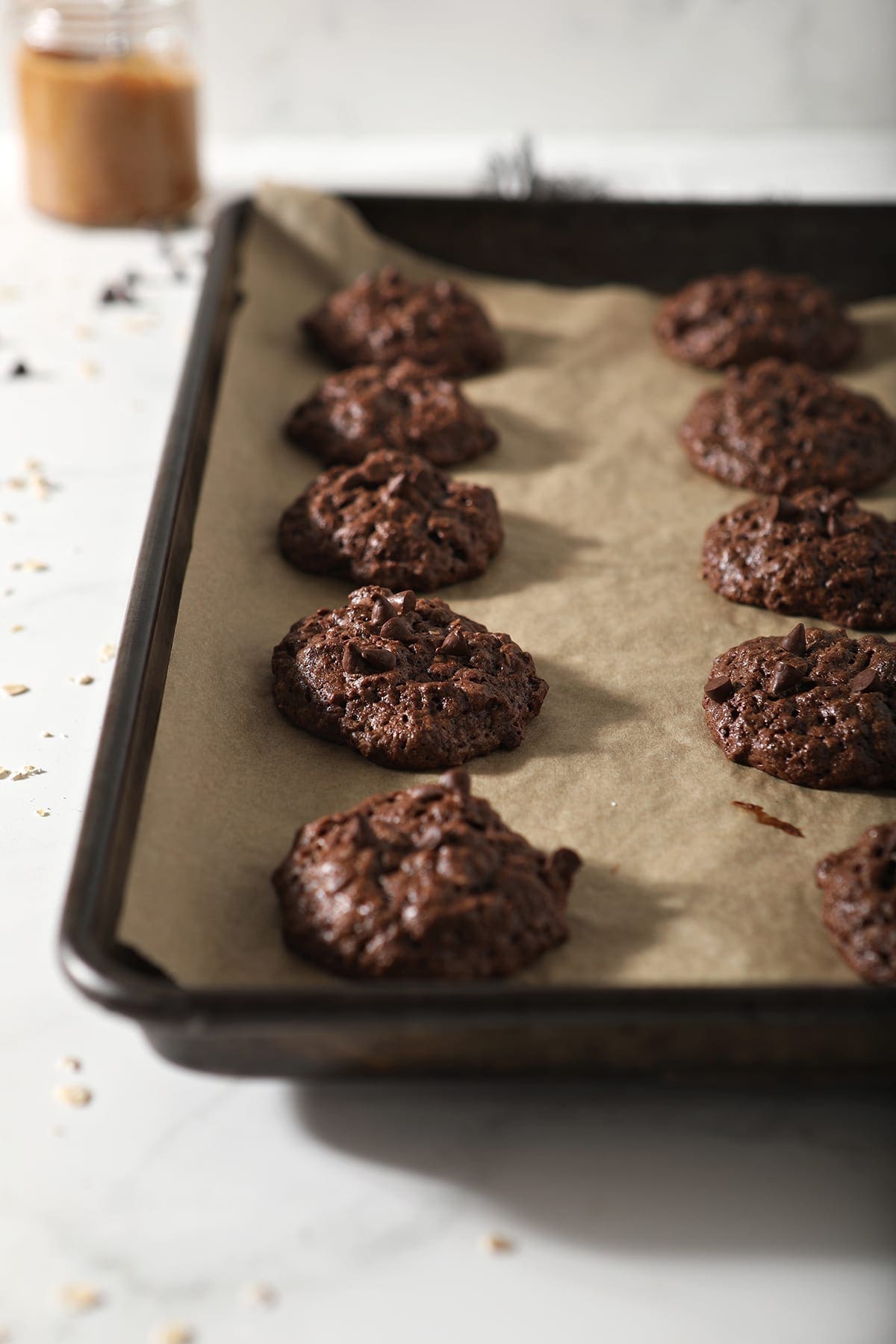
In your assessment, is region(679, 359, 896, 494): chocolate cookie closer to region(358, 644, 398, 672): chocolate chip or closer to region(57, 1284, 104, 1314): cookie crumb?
region(358, 644, 398, 672): chocolate chip

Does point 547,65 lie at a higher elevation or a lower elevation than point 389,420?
higher

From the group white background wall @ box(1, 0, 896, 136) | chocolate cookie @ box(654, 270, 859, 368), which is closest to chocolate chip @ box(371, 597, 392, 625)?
chocolate cookie @ box(654, 270, 859, 368)

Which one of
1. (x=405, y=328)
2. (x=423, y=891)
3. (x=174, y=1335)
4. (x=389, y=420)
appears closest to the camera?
(x=174, y=1335)

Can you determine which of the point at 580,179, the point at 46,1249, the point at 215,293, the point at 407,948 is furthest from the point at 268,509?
the point at 580,179

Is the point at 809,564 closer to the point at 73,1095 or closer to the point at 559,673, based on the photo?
the point at 559,673

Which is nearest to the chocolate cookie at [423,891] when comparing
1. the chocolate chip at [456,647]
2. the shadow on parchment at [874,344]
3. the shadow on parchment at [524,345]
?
the chocolate chip at [456,647]

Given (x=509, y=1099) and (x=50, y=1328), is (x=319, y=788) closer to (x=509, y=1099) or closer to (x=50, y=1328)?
(x=509, y=1099)

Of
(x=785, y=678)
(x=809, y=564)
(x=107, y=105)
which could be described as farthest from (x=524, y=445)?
(x=107, y=105)
